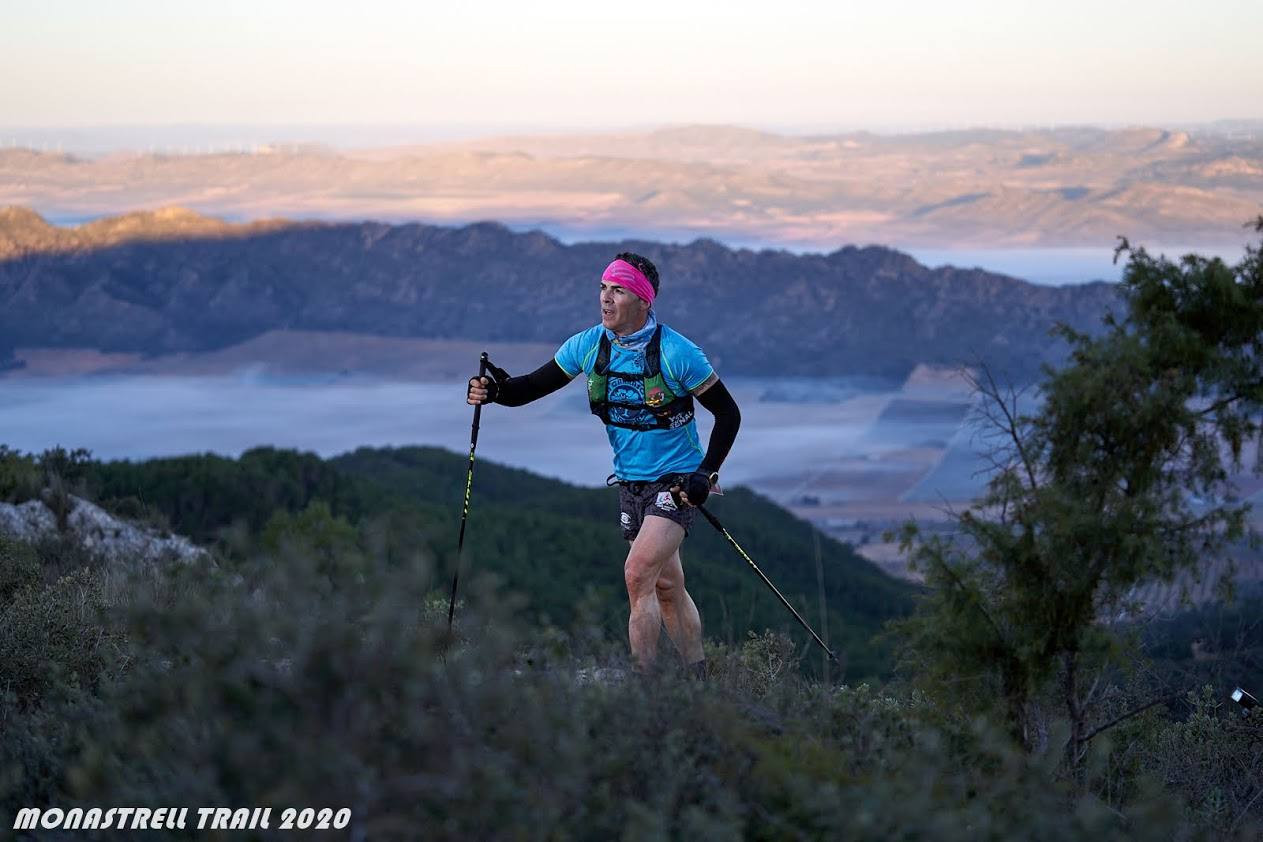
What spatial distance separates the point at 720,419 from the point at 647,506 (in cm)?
58

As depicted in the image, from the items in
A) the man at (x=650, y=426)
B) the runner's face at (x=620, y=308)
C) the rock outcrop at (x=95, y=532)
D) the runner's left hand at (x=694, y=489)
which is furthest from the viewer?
the rock outcrop at (x=95, y=532)

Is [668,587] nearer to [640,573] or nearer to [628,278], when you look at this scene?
[640,573]

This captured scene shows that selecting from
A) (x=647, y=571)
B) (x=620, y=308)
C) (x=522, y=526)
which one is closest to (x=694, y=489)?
(x=647, y=571)

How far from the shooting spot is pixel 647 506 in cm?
641

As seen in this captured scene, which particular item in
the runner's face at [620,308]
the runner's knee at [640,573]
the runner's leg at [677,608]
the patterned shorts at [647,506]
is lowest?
the runner's leg at [677,608]

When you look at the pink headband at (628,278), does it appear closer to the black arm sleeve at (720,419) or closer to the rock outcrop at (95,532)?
the black arm sleeve at (720,419)

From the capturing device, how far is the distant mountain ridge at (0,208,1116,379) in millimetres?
156375

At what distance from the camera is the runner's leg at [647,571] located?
622 centimetres

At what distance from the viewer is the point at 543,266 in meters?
177

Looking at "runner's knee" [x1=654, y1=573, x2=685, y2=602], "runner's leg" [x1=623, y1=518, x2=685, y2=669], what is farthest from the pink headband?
"runner's knee" [x1=654, y1=573, x2=685, y2=602]

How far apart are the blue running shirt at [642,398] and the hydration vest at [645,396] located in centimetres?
2

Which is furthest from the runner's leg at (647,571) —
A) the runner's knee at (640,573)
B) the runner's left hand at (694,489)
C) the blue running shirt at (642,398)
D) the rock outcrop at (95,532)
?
the rock outcrop at (95,532)

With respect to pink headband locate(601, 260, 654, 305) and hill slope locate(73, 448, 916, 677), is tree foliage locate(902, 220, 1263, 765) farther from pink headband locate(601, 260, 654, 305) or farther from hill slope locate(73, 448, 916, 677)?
pink headband locate(601, 260, 654, 305)

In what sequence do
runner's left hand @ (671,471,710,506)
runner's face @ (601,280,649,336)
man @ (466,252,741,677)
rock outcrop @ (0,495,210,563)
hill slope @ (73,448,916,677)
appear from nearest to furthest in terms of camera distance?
runner's left hand @ (671,471,710,506)
man @ (466,252,741,677)
runner's face @ (601,280,649,336)
rock outcrop @ (0,495,210,563)
hill slope @ (73,448,916,677)
